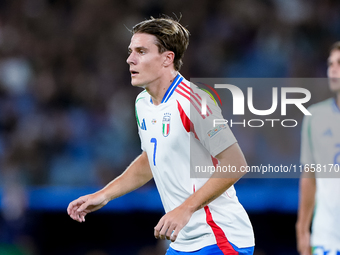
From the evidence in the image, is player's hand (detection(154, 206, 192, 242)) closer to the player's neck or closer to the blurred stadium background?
the player's neck

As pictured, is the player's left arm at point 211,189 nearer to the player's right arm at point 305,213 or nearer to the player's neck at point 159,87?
the player's neck at point 159,87

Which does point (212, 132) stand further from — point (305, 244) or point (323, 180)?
point (305, 244)

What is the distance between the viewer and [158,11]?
1035 centimetres

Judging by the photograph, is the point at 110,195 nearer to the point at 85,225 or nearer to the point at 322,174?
the point at 322,174

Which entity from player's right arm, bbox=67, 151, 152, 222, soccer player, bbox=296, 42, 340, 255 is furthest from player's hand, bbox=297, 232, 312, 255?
player's right arm, bbox=67, 151, 152, 222

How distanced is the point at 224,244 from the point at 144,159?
95 cm

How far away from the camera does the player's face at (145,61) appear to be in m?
3.25

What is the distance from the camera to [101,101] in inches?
362

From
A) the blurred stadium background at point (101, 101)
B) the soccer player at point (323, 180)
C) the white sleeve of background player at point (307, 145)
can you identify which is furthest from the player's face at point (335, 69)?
the blurred stadium background at point (101, 101)

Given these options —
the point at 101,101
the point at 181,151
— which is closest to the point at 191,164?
the point at 181,151

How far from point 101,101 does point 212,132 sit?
6520 millimetres

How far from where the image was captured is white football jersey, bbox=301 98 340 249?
3729 mm

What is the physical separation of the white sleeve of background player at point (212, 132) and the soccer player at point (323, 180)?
4.08 ft

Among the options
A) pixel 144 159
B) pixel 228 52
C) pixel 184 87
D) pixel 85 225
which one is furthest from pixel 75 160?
pixel 184 87
